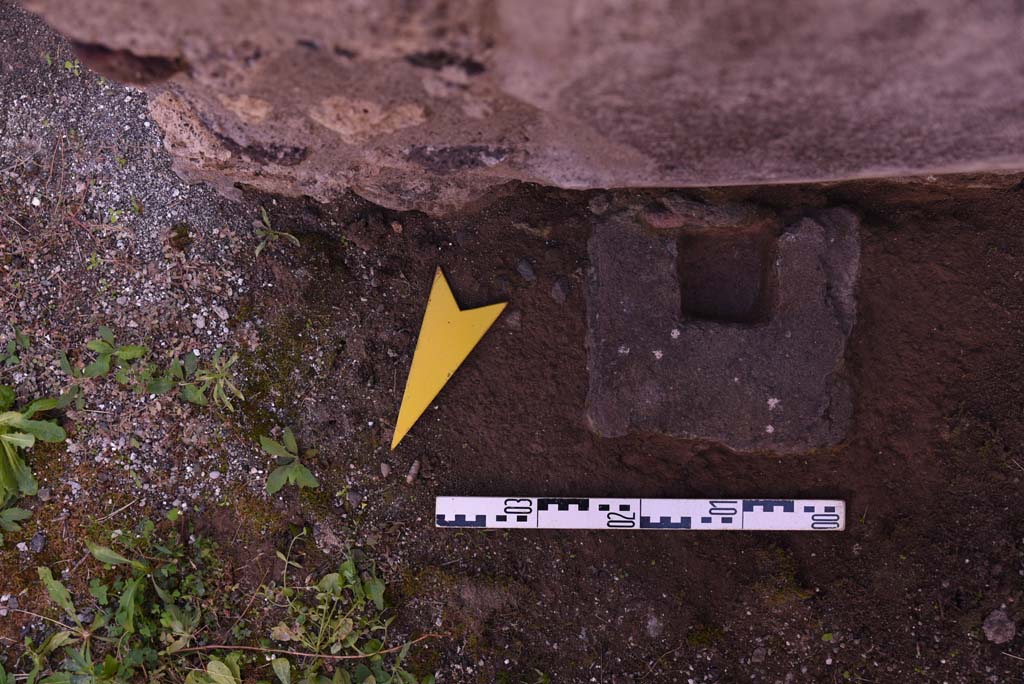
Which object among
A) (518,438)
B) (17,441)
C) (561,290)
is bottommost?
(17,441)

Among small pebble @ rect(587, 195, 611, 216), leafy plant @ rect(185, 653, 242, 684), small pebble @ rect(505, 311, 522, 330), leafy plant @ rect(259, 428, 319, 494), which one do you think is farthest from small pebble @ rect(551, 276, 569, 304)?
leafy plant @ rect(185, 653, 242, 684)

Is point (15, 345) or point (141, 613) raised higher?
point (15, 345)

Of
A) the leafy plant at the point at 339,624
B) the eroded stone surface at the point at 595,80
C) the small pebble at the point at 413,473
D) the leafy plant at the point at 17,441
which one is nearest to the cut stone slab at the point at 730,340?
the eroded stone surface at the point at 595,80

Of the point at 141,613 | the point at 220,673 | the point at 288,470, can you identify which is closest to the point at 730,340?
the point at 288,470

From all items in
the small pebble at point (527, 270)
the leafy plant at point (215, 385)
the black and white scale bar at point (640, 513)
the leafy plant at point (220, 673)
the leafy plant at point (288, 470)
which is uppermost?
the small pebble at point (527, 270)

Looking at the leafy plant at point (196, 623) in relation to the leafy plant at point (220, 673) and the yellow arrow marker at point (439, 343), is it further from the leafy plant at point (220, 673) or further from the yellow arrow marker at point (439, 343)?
the yellow arrow marker at point (439, 343)

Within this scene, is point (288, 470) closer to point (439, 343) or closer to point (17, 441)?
point (439, 343)
